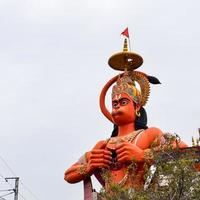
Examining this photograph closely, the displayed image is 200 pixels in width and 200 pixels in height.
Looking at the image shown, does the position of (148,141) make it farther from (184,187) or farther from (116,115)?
(184,187)

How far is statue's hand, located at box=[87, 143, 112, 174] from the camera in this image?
479 inches

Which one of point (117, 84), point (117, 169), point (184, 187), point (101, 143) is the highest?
point (117, 84)

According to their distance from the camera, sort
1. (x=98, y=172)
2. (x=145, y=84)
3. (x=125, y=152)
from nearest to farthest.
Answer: (x=125, y=152)
(x=98, y=172)
(x=145, y=84)

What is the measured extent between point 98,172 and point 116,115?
4.57 ft

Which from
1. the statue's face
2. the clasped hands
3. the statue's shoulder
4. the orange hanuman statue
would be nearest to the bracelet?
the orange hanuman statue

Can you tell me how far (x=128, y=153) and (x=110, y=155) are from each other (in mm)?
722

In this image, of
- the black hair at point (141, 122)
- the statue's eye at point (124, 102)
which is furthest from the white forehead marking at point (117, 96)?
the black hair at point (141, 122)

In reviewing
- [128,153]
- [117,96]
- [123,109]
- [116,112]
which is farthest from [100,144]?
[128,153]

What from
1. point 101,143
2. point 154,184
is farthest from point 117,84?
point 154,184

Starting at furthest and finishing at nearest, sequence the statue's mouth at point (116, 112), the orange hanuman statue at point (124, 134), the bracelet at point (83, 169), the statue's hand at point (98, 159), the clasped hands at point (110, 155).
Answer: the statue's mouth at point (116, 112) < the bracelet at point (83, 169) < the statue's hand at point (98, 159) < the orange hanuman statue at point (124, 134) < the clasped hands at point (110, 155)

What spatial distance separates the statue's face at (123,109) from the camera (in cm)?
1273

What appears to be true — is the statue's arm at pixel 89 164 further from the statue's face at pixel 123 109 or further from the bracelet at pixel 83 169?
the statue's face at pixel 123 109

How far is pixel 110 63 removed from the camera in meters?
13.6

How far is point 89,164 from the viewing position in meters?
12.4
